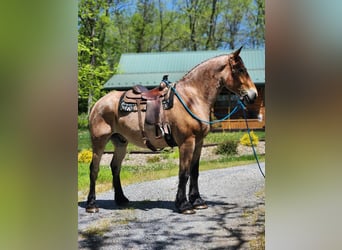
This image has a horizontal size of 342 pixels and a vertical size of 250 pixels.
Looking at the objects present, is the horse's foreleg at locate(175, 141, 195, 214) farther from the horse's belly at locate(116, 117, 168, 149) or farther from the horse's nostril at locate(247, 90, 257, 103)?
the horse's nostril at locate(247, 90, 257, 103)

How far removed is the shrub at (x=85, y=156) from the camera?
3727mm

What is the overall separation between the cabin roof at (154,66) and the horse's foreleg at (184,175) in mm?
647

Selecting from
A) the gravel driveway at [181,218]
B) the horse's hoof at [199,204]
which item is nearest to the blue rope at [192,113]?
the gravel driveway at [181,218]

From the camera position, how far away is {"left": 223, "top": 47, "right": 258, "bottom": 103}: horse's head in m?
3.57

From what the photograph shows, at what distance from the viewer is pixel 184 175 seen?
143 inches

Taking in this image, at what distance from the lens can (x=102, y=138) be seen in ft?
12.2

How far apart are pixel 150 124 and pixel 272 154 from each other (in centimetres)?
112

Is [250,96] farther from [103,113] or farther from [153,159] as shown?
[103,113]

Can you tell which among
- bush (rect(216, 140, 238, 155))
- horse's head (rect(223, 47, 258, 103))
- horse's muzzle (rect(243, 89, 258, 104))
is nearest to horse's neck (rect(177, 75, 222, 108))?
horse's head (rect(223, 47, 258, 103))

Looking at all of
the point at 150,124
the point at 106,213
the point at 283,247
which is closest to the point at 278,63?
the point at 150,124

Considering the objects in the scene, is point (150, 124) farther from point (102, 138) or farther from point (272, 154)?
point (272, 154)

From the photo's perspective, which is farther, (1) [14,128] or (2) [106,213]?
(2) [106,213]

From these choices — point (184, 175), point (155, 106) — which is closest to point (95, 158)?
point (155, 106)

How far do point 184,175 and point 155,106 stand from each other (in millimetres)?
686
